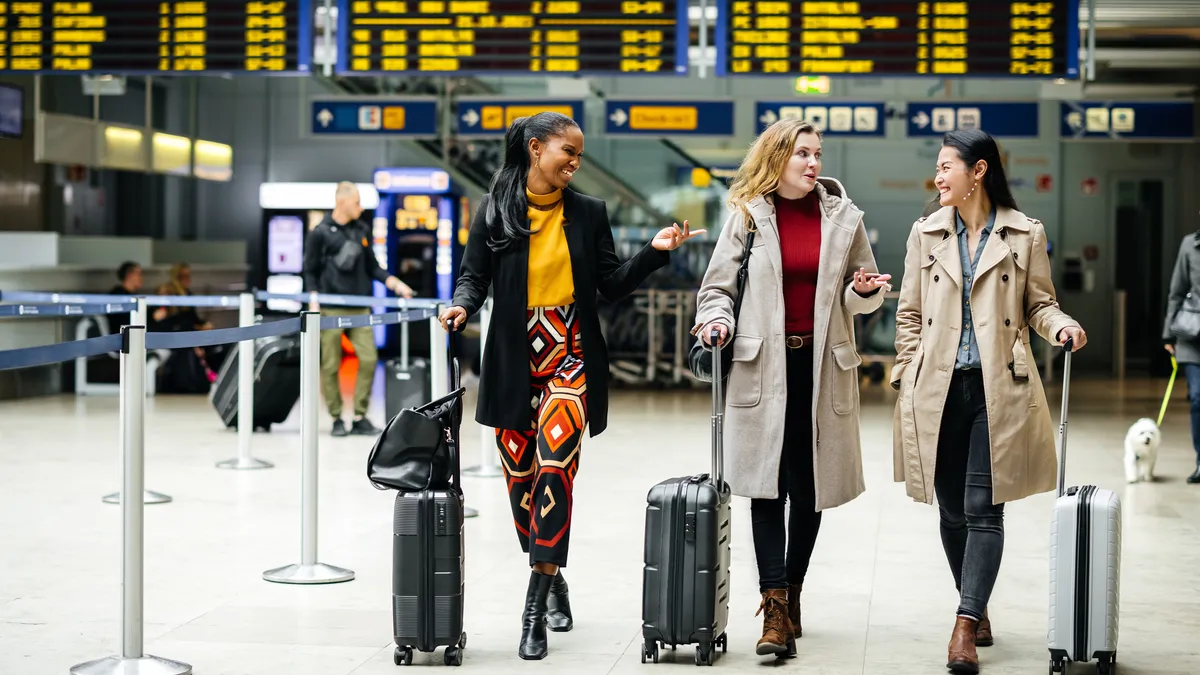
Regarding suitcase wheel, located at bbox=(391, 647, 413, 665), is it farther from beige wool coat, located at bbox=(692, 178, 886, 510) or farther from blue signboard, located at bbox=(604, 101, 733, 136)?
blue signboard, located at bbox=(604, 101, 733, 136)

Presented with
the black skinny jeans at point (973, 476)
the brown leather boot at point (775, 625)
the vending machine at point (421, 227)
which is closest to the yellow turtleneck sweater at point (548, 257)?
the brown leather boot at point (775, 625)

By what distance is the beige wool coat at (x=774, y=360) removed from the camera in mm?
4488

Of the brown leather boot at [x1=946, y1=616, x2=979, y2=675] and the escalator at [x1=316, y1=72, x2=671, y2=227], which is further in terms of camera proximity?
the escalator at [x1=316, y1=72, x2=671, y2=227]

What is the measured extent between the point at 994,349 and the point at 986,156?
608mm

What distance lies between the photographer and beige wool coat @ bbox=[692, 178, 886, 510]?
449cm

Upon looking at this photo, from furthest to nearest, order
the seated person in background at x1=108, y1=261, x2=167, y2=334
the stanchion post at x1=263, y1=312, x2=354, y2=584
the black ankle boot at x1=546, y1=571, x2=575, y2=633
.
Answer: the seated person in background at x1=108, y1=261, x2=167, y2=334 < the stanchion post at x1=263, y1=312, x2=354, y2=584 < the black ankle boot at x1=546, y1=571, x2=575, y2=633

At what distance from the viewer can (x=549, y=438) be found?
14.9 ft

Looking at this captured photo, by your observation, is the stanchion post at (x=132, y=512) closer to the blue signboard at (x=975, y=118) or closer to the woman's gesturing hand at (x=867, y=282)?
the woman's gesturing hand at (x=867, y=282)

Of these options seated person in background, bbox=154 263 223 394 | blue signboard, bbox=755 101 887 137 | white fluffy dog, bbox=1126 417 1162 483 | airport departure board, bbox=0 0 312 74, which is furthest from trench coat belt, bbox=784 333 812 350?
seated person in background, bbox=154 263 223 394

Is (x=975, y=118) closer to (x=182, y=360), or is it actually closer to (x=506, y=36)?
(x=506, y=36)

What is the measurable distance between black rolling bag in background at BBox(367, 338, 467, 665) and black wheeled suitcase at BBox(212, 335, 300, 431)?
6.75 metres

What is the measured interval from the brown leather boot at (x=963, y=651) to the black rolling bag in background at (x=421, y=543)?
1436 mm

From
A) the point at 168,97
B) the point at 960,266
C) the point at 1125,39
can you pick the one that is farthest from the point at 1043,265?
the point at 168,97

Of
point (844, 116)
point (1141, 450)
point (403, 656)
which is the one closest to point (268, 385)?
point (844, 116)
